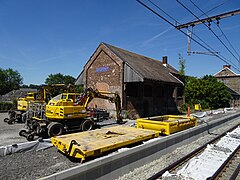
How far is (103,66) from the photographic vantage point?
2298 centimetres

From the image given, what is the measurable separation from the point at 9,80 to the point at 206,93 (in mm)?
89736

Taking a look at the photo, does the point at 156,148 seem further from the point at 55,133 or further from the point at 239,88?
the point at 239,88

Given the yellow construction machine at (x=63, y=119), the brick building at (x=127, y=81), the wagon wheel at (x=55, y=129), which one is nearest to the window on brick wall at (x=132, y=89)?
the brick building at (x=127, y=81)

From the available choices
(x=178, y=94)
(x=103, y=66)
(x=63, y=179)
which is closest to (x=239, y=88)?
(x=178, y=94)

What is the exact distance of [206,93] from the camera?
126 ft

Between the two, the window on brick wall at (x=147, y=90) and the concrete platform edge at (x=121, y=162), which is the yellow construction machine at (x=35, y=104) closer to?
the concrete platform edge at (x=121, y=162)

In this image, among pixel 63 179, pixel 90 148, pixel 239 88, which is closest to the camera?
pixel 63 179

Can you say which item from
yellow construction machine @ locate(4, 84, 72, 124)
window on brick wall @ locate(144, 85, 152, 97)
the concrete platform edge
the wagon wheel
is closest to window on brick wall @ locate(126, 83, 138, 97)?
window on brick wall @ locate(144, 85, 152, 97)

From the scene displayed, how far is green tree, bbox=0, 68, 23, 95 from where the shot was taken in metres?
82.0

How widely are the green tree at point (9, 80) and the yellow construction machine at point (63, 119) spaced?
264ft

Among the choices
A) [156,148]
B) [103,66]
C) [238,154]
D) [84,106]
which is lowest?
[238,154]

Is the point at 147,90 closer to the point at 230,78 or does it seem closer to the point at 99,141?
the point at 99,141

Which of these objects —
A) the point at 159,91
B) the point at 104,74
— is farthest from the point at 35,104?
the point at 159,91

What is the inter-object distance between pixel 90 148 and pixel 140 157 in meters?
1.67
